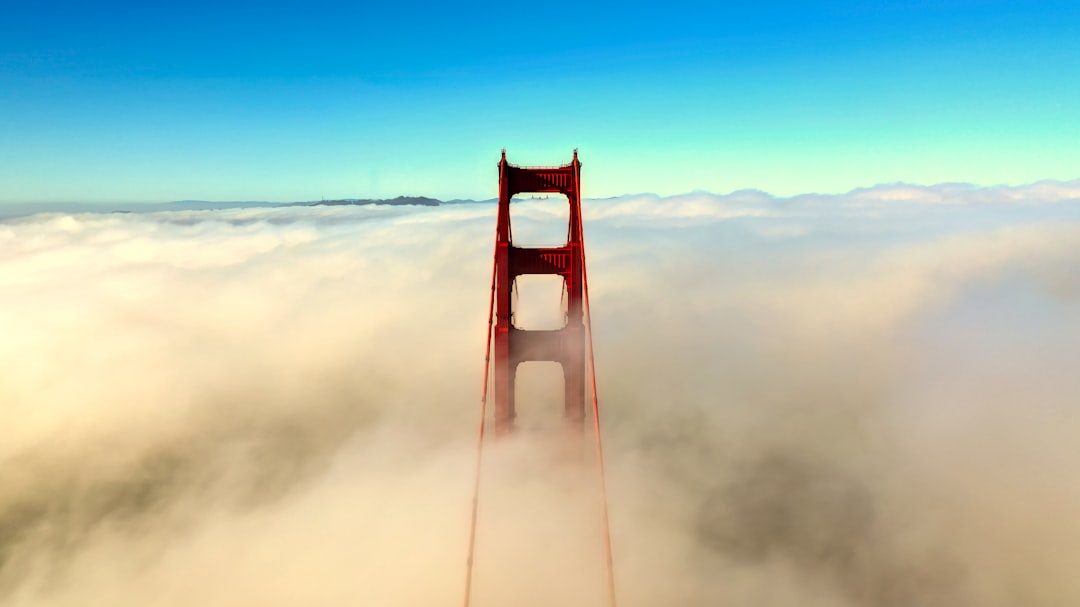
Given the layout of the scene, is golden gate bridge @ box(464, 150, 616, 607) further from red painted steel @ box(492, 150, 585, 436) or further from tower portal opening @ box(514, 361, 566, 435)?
tower portal opening @ box(514, 361, 566, 435)

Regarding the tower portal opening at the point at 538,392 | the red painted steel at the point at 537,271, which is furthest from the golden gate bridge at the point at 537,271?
the tower portal opening at the point at 538,392

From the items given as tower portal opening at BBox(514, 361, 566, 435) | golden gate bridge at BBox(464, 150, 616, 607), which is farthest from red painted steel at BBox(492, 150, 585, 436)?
tower portal opening at BBox(514, 361, 566, 435)

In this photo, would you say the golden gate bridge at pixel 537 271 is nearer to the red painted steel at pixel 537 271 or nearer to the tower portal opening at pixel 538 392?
the red painted steel at pixel 537 271

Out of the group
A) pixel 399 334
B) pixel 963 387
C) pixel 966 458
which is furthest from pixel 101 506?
pixel 963 387

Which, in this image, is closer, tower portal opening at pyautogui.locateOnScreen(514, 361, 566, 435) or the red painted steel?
the red painted steel

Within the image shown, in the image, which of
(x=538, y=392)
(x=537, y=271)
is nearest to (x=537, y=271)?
(x=537, y=271)

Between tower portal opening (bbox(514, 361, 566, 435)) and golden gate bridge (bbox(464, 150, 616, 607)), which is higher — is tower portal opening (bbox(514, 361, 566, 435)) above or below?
below

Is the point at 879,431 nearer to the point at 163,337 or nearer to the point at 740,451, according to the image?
the point at 740,451

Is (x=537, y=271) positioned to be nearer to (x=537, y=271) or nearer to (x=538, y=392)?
(x=537, y=271)

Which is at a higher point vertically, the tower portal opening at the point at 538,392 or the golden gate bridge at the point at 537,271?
the golden gate bridge at the point at 537,271
